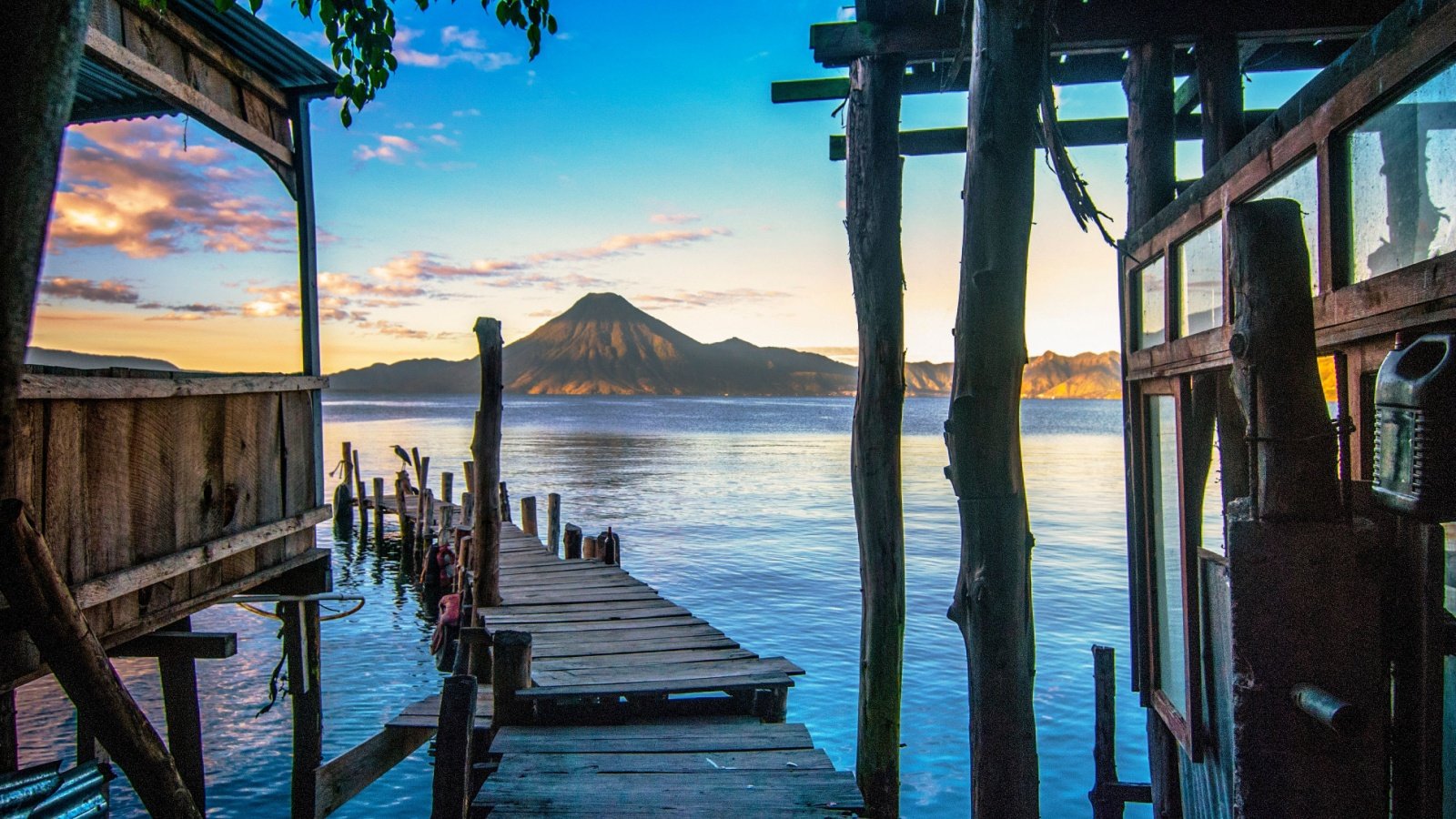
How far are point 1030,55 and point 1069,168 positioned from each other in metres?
0.86

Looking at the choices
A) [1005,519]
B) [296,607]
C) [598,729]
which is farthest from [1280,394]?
[296,607]

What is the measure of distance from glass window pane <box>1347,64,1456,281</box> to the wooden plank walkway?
361 cm

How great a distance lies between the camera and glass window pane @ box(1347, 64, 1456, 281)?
102 inches

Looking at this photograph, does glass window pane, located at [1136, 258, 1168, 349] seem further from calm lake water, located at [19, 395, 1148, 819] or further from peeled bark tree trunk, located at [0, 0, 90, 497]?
calm lake water, located at [19, 395, 1148, 819]

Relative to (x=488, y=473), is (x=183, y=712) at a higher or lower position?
lower

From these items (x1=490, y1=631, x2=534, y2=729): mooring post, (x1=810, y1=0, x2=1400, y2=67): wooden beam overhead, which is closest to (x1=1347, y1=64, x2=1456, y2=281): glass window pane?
(x1=810, y1=0, x2=1400, y2=67): wooden beam overhead

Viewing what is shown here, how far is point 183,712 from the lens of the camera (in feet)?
23.2

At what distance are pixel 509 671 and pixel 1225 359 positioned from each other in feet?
15.2

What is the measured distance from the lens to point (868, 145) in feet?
17.4

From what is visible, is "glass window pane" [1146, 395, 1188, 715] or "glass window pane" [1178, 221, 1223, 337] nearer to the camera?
"glass window pane" [1178, 221, 1223, 337]

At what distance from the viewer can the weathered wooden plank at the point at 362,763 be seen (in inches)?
279

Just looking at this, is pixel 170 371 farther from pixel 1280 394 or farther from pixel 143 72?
pixel 1280 394

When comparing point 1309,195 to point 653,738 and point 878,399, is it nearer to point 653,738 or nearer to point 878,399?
point 878,399

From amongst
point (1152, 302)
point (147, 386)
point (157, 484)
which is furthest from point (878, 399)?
point (157, 484)
